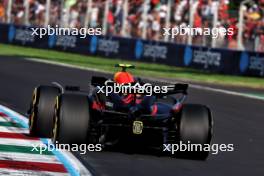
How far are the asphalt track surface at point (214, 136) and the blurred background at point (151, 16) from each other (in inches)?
188

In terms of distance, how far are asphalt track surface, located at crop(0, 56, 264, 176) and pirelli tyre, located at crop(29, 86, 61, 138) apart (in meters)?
1.13

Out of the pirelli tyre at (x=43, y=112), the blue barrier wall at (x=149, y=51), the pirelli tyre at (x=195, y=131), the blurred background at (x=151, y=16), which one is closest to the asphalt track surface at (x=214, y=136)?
the pirelli tyre at (x=195, y=131)

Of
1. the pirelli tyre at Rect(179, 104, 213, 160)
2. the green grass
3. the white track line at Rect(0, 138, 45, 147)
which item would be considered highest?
the pirelli tyre at Rect(179, 104, 213, 160)

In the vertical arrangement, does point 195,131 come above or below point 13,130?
above

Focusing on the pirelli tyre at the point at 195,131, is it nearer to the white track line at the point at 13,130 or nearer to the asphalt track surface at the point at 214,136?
the asphalt track surface at the point at 214,136

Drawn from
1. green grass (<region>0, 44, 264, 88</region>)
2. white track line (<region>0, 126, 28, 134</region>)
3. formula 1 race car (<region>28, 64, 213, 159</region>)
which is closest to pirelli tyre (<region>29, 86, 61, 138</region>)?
formula 1 race car (<region>28, 64, 213, 159</region>)

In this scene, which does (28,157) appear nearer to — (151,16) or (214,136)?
(214,136)

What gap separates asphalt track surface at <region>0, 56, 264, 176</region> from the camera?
10.0 metres

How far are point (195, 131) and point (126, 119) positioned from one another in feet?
2.85

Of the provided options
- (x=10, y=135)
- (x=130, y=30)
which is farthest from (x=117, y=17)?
(x=10, y=135)

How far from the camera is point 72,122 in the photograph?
1059 centimetres

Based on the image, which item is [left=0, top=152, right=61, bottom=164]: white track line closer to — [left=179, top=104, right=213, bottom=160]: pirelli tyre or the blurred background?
[left=179, top=104, right=213, bottom=160]: pirelli tyre

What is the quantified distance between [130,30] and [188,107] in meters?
22.1

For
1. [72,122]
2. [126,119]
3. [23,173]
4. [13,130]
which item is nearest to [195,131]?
[126,119]
